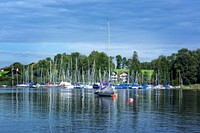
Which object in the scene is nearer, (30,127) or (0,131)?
(0,131)

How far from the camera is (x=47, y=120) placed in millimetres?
46781

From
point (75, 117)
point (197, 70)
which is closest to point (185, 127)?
point (75, 117)

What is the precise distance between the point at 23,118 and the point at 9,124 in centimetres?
583

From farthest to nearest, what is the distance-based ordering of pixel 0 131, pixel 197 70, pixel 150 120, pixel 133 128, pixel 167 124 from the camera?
pixel 197 70 → pixel 150 120 → pixel 167 124 → pixel 133 128 → pixel 0 131

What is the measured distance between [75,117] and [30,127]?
10139 mm

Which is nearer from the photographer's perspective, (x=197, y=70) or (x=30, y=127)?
(x=30, y=127)

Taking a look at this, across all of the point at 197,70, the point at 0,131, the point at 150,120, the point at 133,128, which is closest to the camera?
the point at 0,131

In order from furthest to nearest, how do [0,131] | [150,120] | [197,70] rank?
[197,70], [150,120], [0,131]

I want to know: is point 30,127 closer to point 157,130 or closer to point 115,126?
point 115,126

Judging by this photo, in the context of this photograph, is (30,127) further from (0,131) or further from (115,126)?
(115,126)

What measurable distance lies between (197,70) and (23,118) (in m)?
160

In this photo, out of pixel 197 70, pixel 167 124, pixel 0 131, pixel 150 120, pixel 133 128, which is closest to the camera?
pixel 0 131

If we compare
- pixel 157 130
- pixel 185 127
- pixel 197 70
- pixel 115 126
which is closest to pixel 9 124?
pixel 115 126

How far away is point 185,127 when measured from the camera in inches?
1649
